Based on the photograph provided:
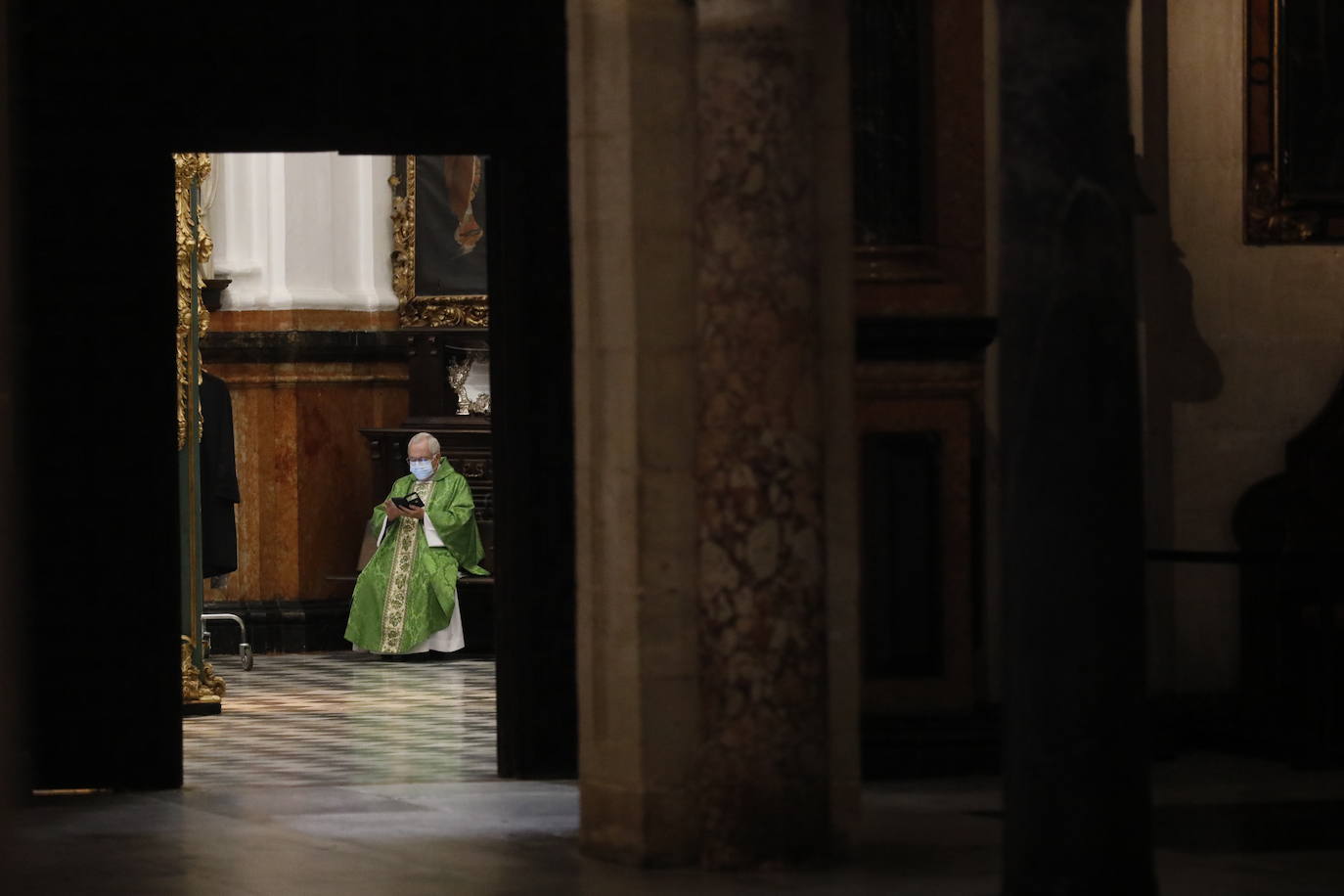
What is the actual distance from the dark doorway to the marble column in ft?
9.03

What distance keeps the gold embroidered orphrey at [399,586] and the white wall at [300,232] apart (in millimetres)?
2112

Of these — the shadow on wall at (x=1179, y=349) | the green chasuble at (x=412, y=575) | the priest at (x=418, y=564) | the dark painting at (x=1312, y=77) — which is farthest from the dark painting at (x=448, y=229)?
the dark painting at (x=1312, y=77)

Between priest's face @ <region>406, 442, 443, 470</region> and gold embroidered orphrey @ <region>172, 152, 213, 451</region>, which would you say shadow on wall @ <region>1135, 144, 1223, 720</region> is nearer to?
gold embroidered orphrey @ <region>172, 152, 213, 451</region>

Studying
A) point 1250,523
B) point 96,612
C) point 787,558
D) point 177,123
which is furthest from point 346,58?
point 1250,523

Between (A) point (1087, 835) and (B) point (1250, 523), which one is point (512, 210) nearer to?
(B) point (1250, 523)

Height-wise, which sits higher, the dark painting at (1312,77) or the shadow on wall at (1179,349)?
the dark painting at (1312,77)

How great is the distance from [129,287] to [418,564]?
7698 millimetres

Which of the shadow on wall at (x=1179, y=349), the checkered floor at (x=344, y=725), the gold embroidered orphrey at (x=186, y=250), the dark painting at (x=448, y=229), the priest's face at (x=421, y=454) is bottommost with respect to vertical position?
the checkered floor at (x=344, y=725)

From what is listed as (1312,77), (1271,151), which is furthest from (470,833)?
(1312,77)

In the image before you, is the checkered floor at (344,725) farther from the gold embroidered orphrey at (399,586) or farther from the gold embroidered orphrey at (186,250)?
the gold embroidered orphrey at (186,250)

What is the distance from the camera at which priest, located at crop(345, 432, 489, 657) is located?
692 inches

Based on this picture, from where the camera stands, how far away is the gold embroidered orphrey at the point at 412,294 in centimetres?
1892

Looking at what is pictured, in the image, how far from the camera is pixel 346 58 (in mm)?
10344

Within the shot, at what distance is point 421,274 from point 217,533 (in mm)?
3973
